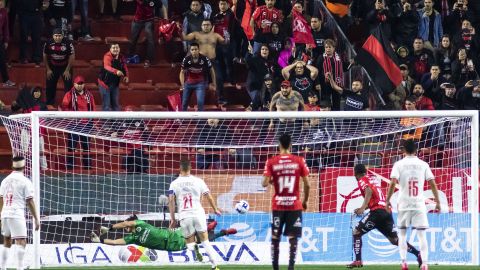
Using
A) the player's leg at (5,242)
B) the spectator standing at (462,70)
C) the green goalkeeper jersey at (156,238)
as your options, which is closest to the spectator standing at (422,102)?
the spectator standing at (462,70)

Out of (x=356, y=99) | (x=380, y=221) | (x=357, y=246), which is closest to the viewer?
(x=380, y=221)

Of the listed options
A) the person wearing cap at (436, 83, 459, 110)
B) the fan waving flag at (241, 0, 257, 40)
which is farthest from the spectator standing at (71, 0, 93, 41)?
the person wearing cap at (436, 83, 459, 110)

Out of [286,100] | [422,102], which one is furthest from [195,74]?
[422,102]

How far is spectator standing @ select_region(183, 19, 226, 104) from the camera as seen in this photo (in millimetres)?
29391

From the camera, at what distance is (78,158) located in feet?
83.8

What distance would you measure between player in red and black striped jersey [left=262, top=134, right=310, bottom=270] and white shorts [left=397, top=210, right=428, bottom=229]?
5.19 feet

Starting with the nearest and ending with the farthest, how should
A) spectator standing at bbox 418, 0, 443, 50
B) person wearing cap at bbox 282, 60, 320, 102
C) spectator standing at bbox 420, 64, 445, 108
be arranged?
person wearing cap at bbox 282, 60, 320, 102 < spectator standing at bbox 420, 64, 445, 108 < spectator standing at bbox 418, 0, 443, 50

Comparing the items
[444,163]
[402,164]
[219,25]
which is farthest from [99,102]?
[402,164]

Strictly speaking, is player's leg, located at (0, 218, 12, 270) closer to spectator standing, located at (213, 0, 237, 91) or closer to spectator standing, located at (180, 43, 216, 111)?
spectator standing, located at (180, 43, 216, 111)

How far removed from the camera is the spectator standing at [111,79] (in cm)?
2842

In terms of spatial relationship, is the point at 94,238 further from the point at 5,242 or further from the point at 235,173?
the point at 5,242

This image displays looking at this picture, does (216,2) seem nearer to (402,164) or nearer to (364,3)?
(364,3)

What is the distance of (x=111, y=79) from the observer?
93.4 feet

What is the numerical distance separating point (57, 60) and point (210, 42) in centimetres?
321
